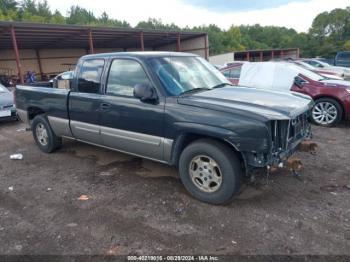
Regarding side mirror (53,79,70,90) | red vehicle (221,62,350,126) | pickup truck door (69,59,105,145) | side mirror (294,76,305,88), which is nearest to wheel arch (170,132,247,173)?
pickup truck door (69,59,105,145)

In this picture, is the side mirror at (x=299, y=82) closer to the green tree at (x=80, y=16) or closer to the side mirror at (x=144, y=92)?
the side mirror at (x=144, y=92)

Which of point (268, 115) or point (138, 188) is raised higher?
point (268, 115)

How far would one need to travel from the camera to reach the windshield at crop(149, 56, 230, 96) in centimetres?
398

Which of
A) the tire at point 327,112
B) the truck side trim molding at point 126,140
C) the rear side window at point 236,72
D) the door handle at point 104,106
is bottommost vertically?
the tire at point 327,112

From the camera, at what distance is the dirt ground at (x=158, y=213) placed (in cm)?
296

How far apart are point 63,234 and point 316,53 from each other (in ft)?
246

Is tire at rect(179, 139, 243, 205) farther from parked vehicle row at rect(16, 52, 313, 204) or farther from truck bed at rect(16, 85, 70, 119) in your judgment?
truck bed at rect(16, 85, 70, 119)

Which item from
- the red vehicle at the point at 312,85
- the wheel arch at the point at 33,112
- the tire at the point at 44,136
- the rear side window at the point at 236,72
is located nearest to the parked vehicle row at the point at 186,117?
the tire at the point at 44,136

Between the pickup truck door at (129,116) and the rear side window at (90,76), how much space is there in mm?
251

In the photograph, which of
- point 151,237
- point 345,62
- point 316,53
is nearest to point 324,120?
point 151,237

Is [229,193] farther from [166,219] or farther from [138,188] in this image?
[138,188]

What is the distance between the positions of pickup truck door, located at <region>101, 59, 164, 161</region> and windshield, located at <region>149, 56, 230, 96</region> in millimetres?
231

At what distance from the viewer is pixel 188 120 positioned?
3596mm

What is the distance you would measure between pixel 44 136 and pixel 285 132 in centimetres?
466
